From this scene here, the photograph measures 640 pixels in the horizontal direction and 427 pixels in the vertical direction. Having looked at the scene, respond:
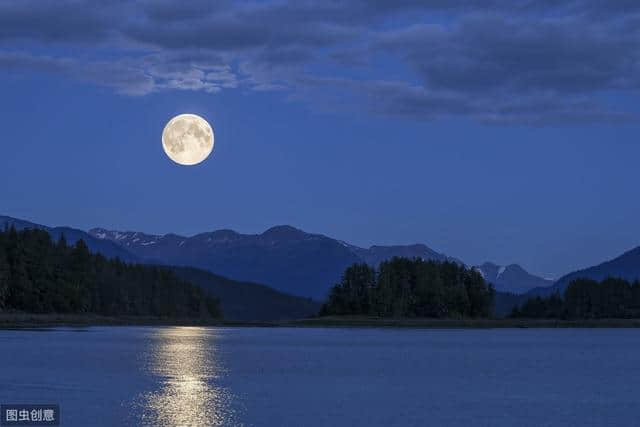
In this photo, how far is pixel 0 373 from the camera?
7025 centimetres

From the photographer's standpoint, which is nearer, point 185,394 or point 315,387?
point 185,394

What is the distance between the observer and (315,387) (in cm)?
6638

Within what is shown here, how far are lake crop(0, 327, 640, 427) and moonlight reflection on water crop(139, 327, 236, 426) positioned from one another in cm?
9

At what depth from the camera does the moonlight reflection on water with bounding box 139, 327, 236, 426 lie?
160 feet

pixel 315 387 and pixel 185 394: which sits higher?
pixel 185 394

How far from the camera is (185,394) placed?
59469 millimetres

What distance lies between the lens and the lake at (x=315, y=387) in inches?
2009

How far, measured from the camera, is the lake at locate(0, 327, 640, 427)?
5103 centimetres

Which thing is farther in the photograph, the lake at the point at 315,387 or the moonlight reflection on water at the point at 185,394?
the lake at the point at 315,387

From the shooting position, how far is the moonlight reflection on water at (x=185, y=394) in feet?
160

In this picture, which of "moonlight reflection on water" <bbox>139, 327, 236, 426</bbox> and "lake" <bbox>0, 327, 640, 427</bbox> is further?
"lake" <bbox>0, 327, 640, 427</bbox>

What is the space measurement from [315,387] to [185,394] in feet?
33.8

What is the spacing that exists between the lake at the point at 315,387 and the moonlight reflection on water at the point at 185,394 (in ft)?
0.30

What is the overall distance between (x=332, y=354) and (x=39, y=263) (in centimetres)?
10745
